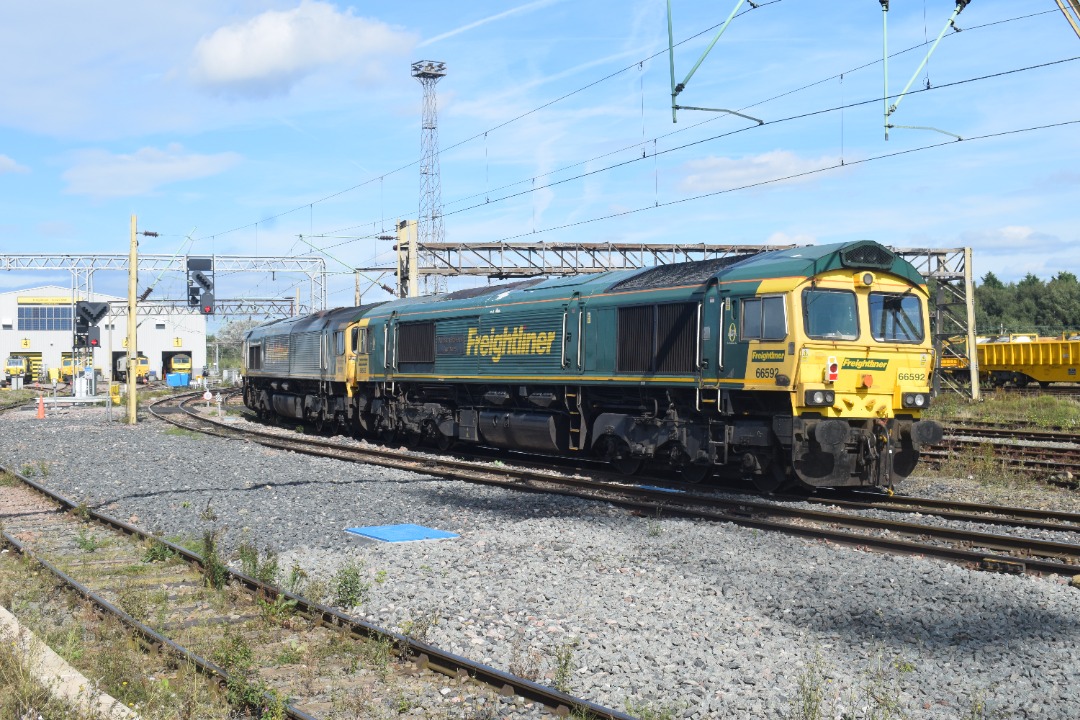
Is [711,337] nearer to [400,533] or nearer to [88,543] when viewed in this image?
[400,533]

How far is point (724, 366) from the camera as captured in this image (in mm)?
14508

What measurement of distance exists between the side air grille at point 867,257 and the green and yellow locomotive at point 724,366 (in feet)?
0.08

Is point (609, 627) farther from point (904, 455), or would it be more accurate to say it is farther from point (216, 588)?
point (904, 455)

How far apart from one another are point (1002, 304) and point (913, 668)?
107796mm

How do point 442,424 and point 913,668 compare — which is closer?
point 913,668

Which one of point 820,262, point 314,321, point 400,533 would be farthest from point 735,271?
point 314,321

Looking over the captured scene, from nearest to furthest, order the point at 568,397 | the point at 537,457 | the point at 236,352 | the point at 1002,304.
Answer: the point at 568,397 < the point at 537,457 < the point at 1002,304 < the point at 236,352

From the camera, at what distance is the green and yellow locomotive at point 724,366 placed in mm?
13758

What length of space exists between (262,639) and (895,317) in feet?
35.4

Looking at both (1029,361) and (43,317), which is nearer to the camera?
Answer: (1029,361)

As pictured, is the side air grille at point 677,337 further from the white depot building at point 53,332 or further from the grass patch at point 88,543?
the white depot building at point 53,332

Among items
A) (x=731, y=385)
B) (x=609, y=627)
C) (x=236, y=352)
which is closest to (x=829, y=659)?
(x=609, y=627)

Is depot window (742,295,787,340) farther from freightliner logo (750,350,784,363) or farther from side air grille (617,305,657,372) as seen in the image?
side air grille (617,305,657,372)

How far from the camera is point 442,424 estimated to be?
73.8 feet
